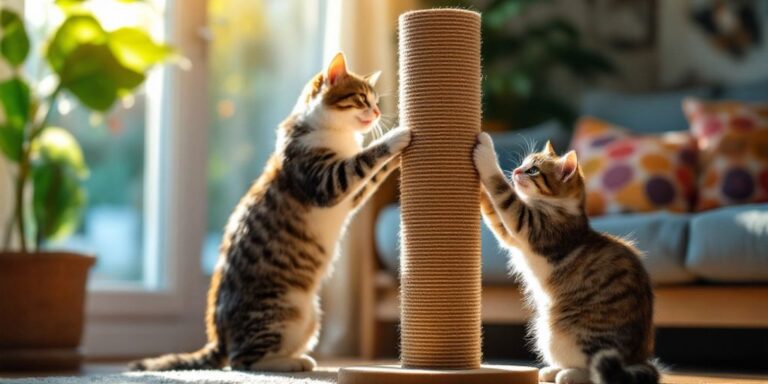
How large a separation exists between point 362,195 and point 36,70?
1.81 meters

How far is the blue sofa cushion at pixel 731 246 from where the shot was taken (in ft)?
9.19

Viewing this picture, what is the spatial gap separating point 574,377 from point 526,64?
2568 mm

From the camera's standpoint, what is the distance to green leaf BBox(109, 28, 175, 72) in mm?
3270

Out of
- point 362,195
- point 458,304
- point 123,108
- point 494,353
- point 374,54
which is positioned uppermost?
point 374,54

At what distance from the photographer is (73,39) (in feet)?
10.6

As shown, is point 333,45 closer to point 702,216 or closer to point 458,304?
point 702,216

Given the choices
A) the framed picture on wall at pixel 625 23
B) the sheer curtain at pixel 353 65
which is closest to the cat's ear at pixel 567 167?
the sheer curtain at pixel 353 65

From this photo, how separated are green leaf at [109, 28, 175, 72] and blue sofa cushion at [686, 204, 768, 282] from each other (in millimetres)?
1666

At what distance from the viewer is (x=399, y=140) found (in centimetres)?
213

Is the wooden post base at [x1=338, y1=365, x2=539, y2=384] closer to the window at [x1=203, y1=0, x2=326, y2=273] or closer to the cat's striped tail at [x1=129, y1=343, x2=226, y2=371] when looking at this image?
the cat's striped tail at [x1=129, y1=343, x2=226, y2=371]

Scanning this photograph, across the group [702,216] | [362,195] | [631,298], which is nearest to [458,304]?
[631,298]

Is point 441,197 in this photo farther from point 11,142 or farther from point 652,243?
point 11,142

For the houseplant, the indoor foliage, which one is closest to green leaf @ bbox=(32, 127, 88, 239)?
the indoor foliage

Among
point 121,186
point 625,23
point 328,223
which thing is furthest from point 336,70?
point 625,23
